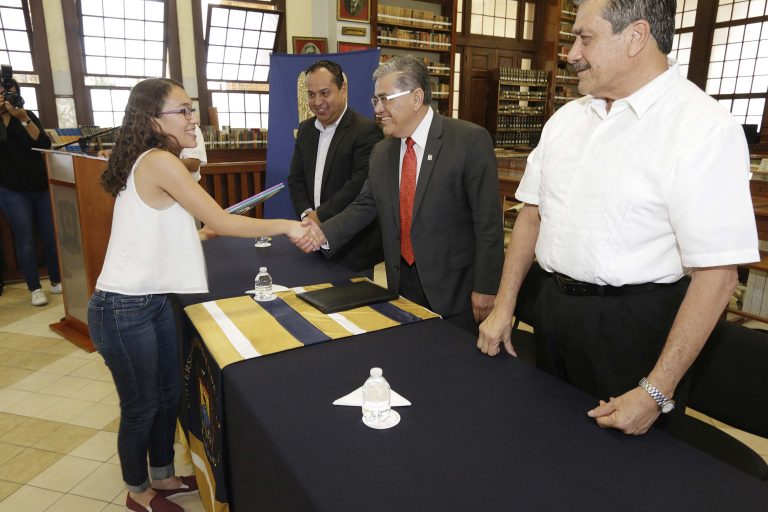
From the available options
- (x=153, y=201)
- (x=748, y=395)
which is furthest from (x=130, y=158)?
(x=748, y=395)

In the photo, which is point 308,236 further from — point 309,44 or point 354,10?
point 354,10

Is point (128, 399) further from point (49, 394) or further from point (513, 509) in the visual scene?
point (49, 394)

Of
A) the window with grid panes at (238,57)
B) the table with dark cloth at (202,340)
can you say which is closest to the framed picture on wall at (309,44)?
the window with grid panes at (238,57)

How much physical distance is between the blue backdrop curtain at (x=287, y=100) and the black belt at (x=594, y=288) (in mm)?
3651

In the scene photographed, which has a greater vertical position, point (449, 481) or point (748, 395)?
point (449, 481)

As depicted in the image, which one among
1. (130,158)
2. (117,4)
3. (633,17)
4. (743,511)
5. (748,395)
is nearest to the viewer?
(743,511)

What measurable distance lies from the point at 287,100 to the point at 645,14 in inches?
167

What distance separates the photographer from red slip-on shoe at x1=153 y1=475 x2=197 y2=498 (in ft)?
6.18

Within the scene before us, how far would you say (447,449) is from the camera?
3.07ft

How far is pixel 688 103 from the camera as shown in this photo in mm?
1095

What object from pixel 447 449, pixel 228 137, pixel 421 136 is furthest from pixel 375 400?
pixel 228 137

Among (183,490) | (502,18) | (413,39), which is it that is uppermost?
(502,18)

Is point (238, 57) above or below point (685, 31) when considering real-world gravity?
below

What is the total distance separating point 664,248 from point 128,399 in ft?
5.33
